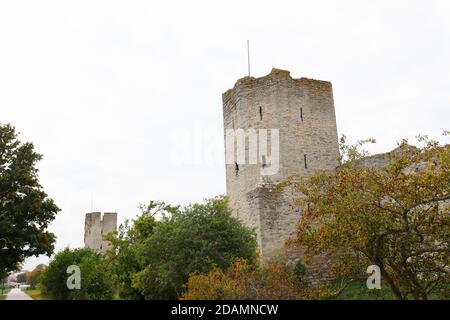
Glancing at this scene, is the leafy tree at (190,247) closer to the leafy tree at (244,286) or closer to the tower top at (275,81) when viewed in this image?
the leafy tree at (244,286)

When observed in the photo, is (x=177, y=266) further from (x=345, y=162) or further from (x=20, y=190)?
(x=20, y=190)

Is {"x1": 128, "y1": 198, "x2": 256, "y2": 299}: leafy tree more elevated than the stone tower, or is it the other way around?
the stone tower

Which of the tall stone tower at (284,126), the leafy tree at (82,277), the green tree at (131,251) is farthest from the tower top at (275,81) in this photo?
the leafy tree at (82,277)

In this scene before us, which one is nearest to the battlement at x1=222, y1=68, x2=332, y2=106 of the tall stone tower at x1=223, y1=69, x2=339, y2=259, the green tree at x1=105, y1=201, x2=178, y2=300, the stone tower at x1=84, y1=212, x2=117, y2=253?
the tall stone tower at x1=223, y1=69, x2=339, y2=259

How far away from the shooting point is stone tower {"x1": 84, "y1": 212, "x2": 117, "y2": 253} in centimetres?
5350

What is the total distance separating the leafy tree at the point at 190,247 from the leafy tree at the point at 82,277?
12.8 meters

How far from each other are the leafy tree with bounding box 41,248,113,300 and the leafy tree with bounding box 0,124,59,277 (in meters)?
4.98

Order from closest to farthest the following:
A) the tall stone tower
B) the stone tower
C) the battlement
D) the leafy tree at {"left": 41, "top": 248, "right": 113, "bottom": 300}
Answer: the tall stone tower < the battlement < the leafy tree at {"left": 41, "top": 248, "right": 113, "bottom": 300} < the stone tower

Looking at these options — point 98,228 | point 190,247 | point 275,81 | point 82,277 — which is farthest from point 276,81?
point 98,228

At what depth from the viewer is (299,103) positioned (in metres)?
22.3

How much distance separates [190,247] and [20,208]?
40.0 ft

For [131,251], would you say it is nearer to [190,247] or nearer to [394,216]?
[190,247]

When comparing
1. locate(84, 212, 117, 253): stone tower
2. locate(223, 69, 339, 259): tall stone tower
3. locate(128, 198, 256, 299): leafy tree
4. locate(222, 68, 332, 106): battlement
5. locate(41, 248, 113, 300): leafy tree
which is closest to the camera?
locate(128, 198, 256, 299): leafy tree

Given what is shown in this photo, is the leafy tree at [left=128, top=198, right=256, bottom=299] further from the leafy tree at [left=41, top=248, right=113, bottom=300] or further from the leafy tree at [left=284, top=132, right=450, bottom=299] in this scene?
the leafy tree at [left=41, top=248, right=113, bottom=300]
